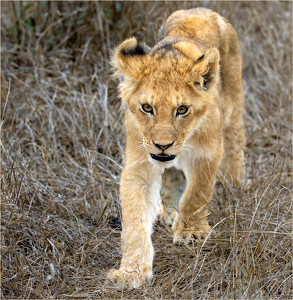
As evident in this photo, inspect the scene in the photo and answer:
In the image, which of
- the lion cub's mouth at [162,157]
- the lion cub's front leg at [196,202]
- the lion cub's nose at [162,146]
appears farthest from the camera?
the lion cub's front leg at [196,202]

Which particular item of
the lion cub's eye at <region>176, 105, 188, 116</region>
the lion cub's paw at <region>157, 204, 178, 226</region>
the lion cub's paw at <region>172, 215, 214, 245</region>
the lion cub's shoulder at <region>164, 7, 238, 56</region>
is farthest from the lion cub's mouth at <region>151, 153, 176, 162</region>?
the lion cub's shoulder at <region>164, 7, 238, 56</region>

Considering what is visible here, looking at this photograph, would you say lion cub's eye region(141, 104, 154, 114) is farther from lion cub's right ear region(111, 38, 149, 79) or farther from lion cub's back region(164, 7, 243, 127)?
lion cub's back region(164, 7, 243, 127)

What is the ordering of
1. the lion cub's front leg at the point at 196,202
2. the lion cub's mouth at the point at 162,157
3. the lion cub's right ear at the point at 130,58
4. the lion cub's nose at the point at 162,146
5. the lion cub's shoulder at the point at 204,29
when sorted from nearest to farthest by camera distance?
the lion cub's nose at the point at 162,146, the lion cub's mouth at the point at 162,157, the lion cub's right ear at the point at 130,58, the lion cub's front leg at the point at 196,202, the lion cub's shoulder at the point at 204,29

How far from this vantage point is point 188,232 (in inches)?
138

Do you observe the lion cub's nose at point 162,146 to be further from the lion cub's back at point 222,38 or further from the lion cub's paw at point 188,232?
the lion cub's back at point 222,38

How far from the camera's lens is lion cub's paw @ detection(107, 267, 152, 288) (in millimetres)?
2936

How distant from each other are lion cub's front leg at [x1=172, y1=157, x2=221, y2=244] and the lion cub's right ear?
0.87m

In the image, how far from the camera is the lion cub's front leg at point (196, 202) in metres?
3.46

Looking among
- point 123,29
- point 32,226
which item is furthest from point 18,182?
point 123,29

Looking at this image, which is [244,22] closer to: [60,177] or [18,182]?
[60,177]

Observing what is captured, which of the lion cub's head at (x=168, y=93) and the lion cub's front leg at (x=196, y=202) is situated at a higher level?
the lion cub's head at (x=168, y=93)

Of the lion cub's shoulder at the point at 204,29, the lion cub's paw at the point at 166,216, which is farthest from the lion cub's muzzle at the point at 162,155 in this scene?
the lion cub's shoulder at the point at 204,29

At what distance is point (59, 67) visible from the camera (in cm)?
564

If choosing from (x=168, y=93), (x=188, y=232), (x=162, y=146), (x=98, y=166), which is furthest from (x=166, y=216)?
(x=168, y=93)
